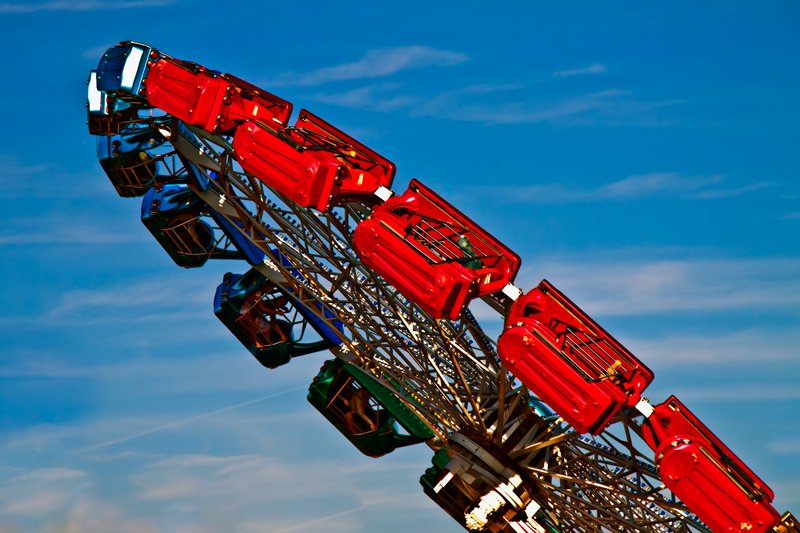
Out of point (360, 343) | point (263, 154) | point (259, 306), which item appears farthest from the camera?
point (259, 306)

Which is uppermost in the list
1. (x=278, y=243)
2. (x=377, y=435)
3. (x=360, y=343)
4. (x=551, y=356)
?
(x=551, y=356)

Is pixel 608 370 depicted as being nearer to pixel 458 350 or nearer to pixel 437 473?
pixel 458 350

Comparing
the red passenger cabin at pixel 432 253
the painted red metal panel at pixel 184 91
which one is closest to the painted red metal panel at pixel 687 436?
the red passenger cabin at pixel 432 253

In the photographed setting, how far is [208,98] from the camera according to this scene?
2797cm

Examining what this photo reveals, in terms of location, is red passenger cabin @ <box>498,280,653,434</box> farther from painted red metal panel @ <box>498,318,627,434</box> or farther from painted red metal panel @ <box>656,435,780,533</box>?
painted red metal panel @ <box>656,435,780,533</box>

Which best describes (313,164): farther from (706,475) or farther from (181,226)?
(706,475)

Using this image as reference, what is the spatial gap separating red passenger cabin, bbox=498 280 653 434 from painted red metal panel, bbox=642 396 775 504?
35.5 inches

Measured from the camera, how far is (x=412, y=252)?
81.9 feet

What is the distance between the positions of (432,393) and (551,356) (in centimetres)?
738

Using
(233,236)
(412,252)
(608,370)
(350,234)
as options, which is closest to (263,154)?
(350,234)

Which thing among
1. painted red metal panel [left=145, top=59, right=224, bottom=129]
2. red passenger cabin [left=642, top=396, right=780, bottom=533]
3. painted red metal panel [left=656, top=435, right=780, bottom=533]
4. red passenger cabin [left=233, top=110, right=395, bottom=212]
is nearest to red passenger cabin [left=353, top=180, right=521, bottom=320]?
red passenger cabin [left=233, top=110, right=395, bottom=212]

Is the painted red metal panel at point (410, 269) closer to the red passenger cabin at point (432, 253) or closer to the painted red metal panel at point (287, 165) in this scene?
the red passenger cabin at point (432, 253)

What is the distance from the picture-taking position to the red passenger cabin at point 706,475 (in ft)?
81.2

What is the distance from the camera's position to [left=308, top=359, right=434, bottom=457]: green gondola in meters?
33.7
